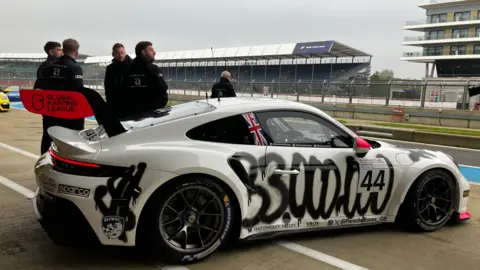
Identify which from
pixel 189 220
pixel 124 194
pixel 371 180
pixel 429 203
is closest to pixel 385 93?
pixel 429 203

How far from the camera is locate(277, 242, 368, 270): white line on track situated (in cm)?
333

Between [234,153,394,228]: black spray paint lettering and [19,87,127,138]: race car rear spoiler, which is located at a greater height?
[19,87,127,138]: race car rear spoiler

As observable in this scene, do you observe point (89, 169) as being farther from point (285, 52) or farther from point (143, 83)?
point (285, 52)

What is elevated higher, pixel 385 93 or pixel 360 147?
pixel 385 93

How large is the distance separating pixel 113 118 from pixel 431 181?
10.1 ft

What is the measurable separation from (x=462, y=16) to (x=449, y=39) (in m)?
4.78

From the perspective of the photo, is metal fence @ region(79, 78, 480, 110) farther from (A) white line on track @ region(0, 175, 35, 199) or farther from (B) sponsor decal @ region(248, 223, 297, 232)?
(A) white line on track @ region(0, 175, 35, 199)

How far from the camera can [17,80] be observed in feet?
131

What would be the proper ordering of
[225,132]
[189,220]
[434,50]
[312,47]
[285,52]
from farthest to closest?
[434,50]
[285,52]
[312,47]
[225,132]
[189,220]

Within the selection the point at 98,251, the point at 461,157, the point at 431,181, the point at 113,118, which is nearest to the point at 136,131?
the point at 113,118

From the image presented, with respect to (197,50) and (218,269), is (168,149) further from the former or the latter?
(197,50)

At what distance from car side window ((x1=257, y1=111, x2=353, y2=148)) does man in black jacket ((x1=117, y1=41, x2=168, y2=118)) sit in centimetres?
210

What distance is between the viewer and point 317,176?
3.61 meters

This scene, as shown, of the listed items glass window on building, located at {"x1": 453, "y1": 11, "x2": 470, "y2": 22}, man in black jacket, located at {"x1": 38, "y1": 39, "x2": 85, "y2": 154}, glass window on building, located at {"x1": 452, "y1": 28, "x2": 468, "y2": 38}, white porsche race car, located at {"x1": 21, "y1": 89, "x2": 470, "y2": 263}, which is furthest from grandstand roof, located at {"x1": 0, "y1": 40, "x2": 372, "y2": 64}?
white porsche race car, located at {"x1": 21, "y1": 89, "x2": 470, "y2": 263}
